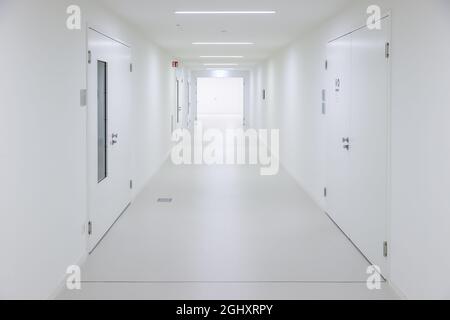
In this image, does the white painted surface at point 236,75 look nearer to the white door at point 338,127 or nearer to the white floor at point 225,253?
the white floor at point 225,253

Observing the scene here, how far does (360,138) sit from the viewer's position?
5.24 meters

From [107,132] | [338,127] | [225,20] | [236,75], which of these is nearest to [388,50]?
[338,127]

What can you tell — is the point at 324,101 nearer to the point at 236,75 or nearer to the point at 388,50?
the point at 388,50

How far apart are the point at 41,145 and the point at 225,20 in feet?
12.9

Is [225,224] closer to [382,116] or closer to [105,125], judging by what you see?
[105,125]

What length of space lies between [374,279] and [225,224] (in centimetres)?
234

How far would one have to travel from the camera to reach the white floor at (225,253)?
4.16 meters

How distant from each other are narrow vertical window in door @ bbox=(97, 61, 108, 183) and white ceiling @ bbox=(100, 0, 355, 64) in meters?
0.76

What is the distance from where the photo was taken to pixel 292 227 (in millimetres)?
6230

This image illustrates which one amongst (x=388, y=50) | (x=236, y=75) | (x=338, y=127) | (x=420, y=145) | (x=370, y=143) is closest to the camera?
(x=420, y=145)

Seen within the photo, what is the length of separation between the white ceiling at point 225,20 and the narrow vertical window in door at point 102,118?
0.76 meters

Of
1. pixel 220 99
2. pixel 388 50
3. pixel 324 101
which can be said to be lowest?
pixel 324 101

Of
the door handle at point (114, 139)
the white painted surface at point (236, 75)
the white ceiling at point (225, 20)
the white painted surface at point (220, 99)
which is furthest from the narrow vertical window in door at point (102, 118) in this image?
the white painted surface at point (220, 99)

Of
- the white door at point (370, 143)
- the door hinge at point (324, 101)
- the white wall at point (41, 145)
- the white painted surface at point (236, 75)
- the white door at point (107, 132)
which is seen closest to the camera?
the white wall at point (41, 145)
